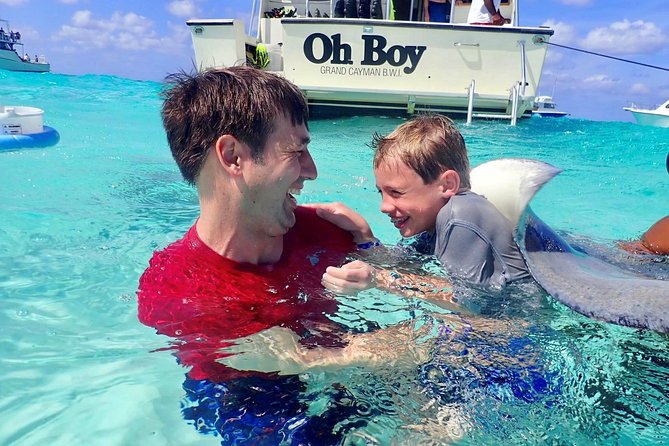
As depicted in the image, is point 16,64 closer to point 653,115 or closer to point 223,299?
point 653,115

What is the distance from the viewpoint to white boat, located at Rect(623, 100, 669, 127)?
22531 mm

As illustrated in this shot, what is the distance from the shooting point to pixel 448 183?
2.97m

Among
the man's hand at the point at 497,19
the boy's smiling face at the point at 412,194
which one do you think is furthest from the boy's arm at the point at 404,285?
the man's hand at the point at 497,19

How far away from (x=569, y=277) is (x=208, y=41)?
10.9m

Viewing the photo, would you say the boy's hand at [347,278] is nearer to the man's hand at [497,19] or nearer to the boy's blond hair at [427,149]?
the boy's blond hair at [427,149]

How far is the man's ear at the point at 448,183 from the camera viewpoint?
2.96 meters

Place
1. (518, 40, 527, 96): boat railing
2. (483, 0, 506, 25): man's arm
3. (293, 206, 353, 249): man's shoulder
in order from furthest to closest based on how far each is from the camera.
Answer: (483, 0, 506, 25): man's arm, (518, 40, 527, 96): boat railing, (293, 206, 353, 249): man's shoulder

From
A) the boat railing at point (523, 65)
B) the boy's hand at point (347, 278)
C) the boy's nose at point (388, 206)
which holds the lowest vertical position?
the boy's hand at point (347, 278)

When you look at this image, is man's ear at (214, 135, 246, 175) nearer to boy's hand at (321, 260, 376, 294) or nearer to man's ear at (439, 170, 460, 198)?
boy's hand at (321, 260, 376, 294)

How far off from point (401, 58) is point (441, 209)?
30.5 ft

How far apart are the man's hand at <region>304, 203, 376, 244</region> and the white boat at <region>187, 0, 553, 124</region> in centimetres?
921

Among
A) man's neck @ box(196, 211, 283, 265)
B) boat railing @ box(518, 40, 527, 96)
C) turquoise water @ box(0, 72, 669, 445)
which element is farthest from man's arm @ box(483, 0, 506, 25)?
man's neck @ box(196, 211, 283, 265)

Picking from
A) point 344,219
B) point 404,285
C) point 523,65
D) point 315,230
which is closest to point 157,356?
point 315,230

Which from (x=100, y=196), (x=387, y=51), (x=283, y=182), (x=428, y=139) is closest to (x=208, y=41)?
(x=387, y=51)
